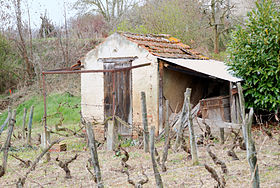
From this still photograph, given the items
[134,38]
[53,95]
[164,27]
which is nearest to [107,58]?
[134,38]

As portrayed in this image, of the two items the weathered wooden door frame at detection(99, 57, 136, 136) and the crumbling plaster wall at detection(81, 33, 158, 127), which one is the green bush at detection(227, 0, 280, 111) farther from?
the weathered wooden door frame at detection(99, 57, 136, 136)

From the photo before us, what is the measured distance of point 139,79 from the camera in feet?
34.0

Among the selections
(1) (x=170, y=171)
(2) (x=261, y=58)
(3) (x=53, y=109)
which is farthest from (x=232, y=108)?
(3) (x=53, y=109)

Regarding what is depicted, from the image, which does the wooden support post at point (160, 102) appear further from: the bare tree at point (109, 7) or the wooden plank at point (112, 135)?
the bare tree at point (109, 7)

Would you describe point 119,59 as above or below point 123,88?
above

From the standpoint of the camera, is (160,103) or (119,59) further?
(119,59)

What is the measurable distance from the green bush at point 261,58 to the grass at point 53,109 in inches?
327

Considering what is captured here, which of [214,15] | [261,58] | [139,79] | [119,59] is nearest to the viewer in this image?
[261,58]

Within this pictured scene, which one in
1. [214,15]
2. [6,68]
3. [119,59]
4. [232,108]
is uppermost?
[214,15]

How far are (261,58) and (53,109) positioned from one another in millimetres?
11187

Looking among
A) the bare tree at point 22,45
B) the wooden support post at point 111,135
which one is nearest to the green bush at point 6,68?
the bare tree at point 22,45

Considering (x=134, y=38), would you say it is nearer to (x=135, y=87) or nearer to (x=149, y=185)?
(x=135, y=87)

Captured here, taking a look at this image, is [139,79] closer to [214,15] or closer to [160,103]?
[160,103]

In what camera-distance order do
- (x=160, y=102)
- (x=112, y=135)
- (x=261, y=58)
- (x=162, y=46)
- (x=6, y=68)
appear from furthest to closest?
(x=6, y=68) < (x=162, y=46) < (x=160, y=102) < (x=261, y=58) < (x=112, y=135)
